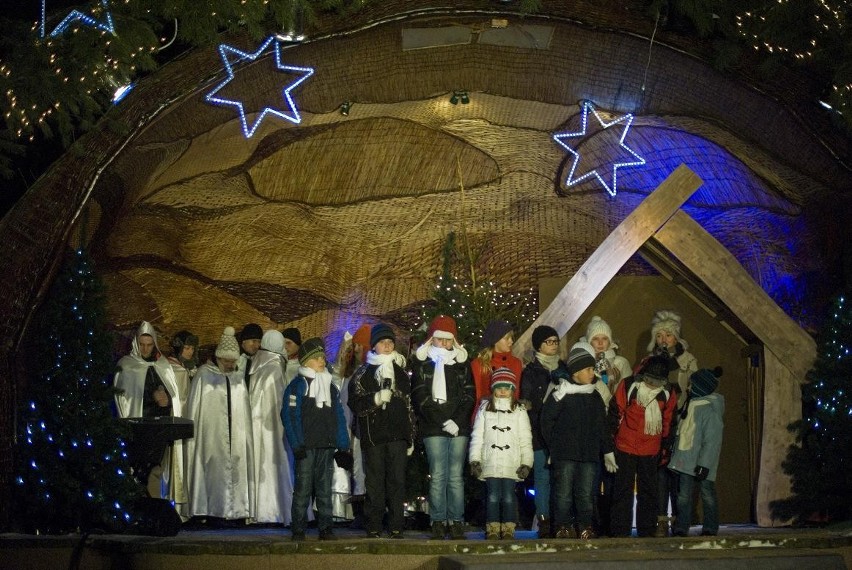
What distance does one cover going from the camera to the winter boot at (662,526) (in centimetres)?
1053

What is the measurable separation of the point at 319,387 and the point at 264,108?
366 cm

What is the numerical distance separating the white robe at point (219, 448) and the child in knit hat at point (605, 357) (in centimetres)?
331

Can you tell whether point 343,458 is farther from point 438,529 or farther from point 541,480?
point 541,480

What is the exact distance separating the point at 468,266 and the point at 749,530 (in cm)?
470

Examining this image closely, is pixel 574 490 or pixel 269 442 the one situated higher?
pixel 269 442

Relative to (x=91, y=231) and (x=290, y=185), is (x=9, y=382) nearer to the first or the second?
(x=91, y=231)

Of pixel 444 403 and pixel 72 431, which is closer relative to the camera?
pixel 444 403

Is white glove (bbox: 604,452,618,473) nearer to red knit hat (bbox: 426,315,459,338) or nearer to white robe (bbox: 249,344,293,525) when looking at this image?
red knit hat (bbox: 426,315,459,338)

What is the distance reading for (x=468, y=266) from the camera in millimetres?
14305

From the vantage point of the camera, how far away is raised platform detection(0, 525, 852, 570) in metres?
8.87

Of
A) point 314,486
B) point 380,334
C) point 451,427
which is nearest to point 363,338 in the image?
point 380,334

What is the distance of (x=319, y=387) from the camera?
33.7 feet

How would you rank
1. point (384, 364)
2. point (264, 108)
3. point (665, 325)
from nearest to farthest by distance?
point (384, 364)
point (665, 325)
point (264, 108)

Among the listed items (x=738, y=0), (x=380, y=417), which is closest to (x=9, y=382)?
(x=380, y=417)
